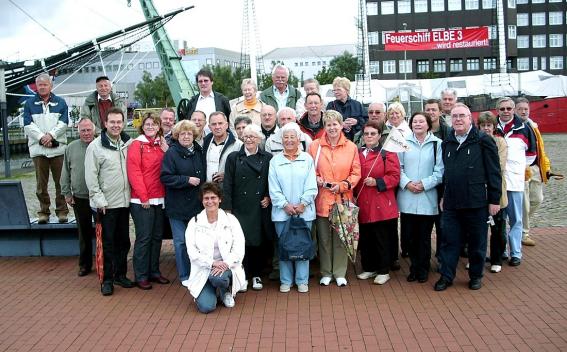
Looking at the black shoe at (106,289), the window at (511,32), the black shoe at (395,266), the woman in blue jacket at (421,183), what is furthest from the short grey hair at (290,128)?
the window at (511,32)

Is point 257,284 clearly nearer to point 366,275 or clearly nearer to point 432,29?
point 366,275

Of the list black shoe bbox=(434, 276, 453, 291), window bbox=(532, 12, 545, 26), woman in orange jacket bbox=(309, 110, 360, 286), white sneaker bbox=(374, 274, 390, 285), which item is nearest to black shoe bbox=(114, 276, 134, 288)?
woman in orange jacket bbox=(309, 110, 360, 286)

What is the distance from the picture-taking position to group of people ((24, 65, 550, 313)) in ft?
21.5

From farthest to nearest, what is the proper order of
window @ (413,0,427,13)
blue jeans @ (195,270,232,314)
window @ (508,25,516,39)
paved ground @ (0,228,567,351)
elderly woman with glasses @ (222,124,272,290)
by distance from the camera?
1. window @ (508,25,516,39)
2. window @ (413,0,427,13)
3. elderly woman with glasses @ (222,124,272,290)
4. blue jeans @ (195,270,232,314)
5. paved ground @ (0,228,567,351)

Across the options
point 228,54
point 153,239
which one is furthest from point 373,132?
point 228,54

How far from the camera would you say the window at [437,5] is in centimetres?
7238

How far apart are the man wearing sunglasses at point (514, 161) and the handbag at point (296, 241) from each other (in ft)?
8.85

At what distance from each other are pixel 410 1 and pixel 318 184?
2758 inches

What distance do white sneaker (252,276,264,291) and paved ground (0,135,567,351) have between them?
0.26 feet

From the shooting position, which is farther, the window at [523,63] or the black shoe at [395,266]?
the window at [523,63]

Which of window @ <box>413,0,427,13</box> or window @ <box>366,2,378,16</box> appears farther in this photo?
window @ <box>413,0,427,13</box>

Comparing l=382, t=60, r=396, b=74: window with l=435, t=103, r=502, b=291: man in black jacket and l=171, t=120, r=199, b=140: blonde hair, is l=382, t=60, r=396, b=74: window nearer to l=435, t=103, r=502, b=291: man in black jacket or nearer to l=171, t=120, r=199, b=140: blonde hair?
l=435, t=103, r=502, b=291: man in black jacket

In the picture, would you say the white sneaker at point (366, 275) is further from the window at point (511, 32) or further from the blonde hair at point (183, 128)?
the window at point (511, 32)

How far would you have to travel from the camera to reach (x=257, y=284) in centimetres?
702
